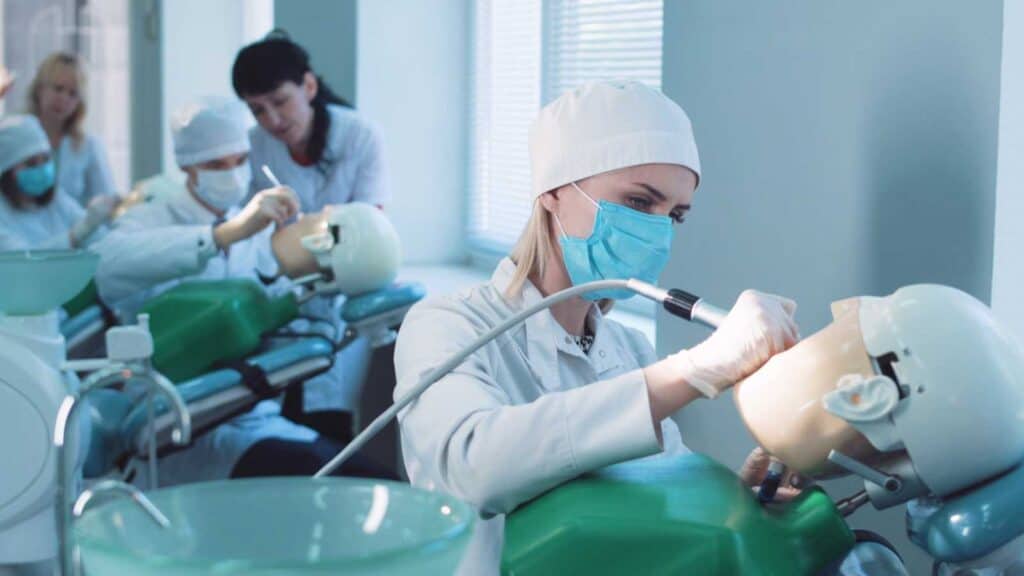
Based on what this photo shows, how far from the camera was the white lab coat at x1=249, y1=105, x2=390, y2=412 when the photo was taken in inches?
143

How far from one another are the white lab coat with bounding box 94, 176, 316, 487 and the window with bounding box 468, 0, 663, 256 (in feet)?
3.51

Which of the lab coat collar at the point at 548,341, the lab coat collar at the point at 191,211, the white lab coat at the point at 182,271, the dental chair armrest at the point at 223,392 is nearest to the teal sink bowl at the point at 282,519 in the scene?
the lab coat collar at the point at 548,341

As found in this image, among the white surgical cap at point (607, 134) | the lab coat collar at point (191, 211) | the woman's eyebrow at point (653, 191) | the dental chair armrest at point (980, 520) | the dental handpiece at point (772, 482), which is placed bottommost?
the lab coat collar at point (191, 211)

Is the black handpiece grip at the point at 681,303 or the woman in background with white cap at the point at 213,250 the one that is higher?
the black handpiece grip at the point at 681,303

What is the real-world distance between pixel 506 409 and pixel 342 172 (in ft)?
8.10

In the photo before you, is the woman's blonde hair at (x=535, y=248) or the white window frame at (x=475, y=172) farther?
the white window frame at (x=475, y=172)

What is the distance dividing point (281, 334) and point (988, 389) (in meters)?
2.17

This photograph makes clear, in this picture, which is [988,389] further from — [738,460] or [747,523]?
[738,460]

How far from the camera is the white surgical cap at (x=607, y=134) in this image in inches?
62.7

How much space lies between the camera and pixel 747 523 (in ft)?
3.70

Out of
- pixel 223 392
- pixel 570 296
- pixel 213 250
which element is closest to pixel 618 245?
pixel 570 296

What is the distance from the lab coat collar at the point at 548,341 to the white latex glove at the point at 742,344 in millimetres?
381

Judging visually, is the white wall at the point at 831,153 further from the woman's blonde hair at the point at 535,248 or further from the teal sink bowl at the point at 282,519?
the teal sink bowl at the point at 282,519

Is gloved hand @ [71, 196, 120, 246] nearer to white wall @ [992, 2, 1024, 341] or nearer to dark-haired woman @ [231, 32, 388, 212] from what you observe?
dark-haired woman @ [231, 32, 388, 212]
